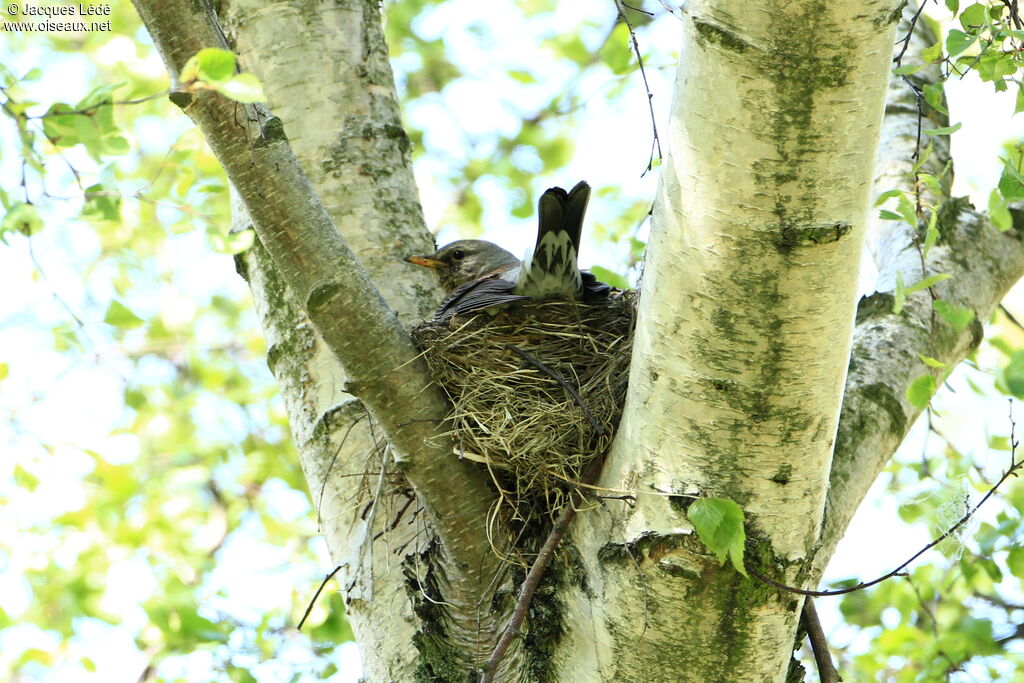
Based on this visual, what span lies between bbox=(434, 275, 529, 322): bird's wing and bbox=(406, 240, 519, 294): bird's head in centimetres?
17

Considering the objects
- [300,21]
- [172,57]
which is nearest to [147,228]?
[300,21]

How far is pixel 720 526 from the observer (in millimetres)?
1604

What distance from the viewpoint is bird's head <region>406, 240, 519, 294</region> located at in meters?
3.53

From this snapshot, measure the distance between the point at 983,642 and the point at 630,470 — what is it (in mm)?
2841

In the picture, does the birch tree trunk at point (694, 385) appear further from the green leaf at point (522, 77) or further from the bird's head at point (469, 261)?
the green leaf at point (522, 77)

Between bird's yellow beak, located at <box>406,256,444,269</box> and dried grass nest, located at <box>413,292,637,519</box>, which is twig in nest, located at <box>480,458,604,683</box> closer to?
dried grass nest, located at <box>413,292,637,519</box>

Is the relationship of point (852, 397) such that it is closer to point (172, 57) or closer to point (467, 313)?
point (467, 313)

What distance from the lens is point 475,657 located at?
2117 mm

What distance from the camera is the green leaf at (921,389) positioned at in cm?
175

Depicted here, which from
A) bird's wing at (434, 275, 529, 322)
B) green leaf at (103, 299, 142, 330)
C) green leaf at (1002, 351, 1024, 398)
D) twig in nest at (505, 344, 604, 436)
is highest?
bird's wing at (434, 275, 529, 322)

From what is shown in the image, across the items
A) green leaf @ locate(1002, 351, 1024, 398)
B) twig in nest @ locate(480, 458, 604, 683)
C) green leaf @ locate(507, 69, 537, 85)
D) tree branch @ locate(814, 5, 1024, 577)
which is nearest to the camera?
green leaf @ locate(1002, 351, 1024, 398)

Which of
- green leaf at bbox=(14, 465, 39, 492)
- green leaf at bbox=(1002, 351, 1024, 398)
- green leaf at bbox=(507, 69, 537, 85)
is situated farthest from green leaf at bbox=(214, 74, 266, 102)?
green leaf at bbox=(507, 69, 537, 85)

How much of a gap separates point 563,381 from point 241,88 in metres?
1.05

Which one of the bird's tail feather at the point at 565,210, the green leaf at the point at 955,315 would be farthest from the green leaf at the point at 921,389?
the bird's tail feather at the point at 565,210
